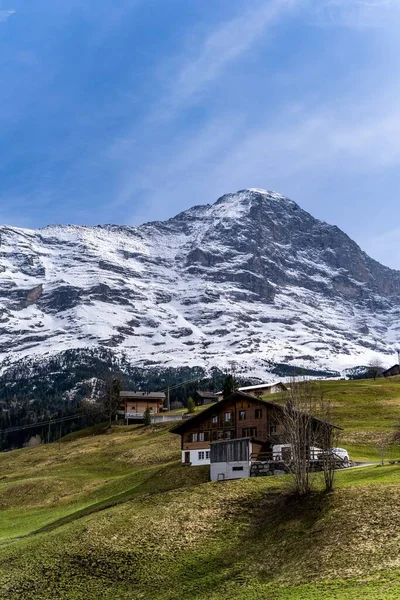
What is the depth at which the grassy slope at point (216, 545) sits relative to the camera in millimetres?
34344

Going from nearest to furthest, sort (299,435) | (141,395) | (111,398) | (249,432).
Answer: (299,435) → (249,432) → (111,398) → (141,395)

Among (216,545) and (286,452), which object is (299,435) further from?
(216,545)

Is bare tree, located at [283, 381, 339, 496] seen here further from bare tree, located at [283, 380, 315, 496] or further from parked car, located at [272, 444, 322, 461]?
parked car, located at [272, 444, 322, 461]

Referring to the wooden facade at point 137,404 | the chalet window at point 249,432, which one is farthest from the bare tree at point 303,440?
the wooden facade at point 137,404

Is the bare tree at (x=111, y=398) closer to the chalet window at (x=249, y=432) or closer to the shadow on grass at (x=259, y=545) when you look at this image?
the chalet window at (x=249, y=432)

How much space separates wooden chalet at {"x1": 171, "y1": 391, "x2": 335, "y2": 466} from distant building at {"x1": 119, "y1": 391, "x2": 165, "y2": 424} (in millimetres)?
90444

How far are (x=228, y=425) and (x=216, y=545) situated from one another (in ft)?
147

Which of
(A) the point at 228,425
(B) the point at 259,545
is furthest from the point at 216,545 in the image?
(A) the point at 228,425

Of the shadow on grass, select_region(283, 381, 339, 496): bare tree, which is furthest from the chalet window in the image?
the shadow on grass

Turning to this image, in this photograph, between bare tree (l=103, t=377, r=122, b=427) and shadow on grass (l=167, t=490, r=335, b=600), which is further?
bare tree (l=103, t=377, r=122, b=427)

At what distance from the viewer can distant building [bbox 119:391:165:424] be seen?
17950 centimetres

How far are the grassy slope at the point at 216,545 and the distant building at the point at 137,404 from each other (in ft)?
361

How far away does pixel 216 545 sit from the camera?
43875mm

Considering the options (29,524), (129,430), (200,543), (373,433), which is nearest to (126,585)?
(200,543)
